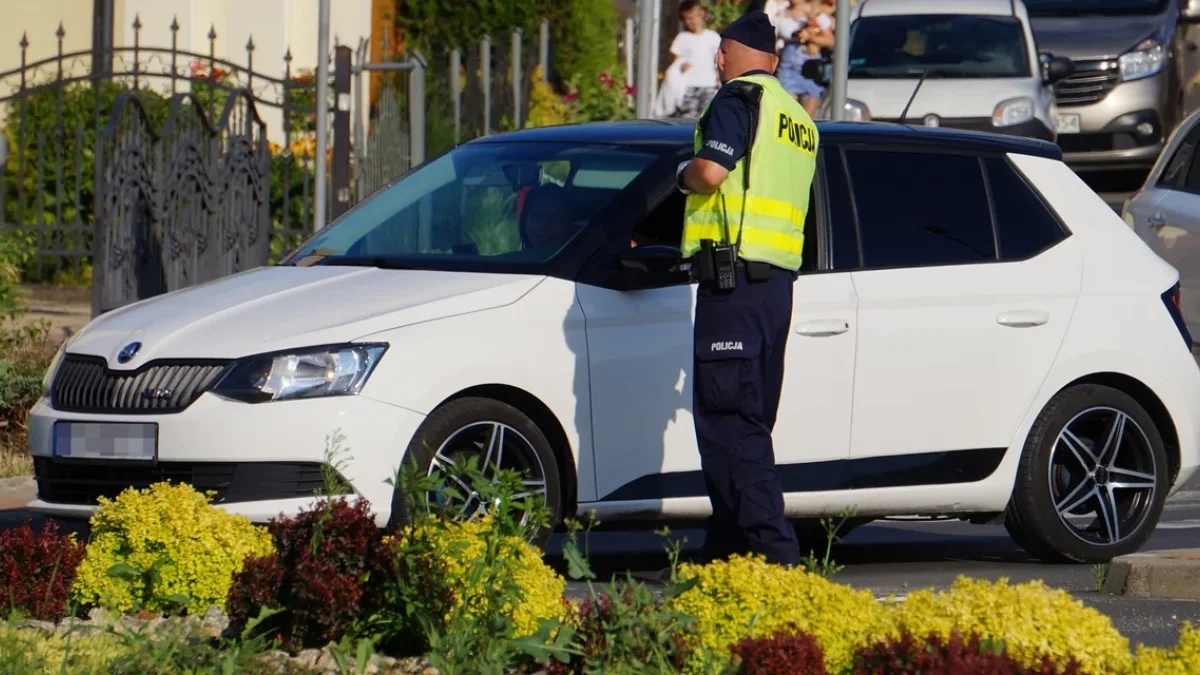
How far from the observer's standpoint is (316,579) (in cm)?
498

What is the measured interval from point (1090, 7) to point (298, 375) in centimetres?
1637

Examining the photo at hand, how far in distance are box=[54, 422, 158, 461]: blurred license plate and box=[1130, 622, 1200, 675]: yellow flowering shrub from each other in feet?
11.3

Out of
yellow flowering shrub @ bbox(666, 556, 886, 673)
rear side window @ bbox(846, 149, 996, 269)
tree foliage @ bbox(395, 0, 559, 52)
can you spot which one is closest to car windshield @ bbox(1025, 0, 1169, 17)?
tree foliage @ bbox(395, 0, 559, 52)

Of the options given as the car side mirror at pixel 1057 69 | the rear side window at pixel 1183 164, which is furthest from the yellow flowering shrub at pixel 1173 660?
the car side mirror at pixel 1057 69

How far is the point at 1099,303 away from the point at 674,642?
3923 mm

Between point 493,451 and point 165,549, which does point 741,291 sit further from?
point 165,549

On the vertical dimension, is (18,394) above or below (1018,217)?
below

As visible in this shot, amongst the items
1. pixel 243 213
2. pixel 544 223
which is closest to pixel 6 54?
pixel 243 213

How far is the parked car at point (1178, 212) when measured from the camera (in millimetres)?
12773

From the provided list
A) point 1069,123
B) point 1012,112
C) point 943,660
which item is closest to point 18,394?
point 943,660

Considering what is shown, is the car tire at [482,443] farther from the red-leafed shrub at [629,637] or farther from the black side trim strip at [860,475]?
the red-leafed shrub at [629,637]

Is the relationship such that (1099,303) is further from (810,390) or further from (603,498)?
(603,498)

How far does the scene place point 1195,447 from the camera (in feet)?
27.4

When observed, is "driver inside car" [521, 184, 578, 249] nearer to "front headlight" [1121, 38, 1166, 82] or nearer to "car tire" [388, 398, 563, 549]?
"car tire" [388, 398, 563, 549]
